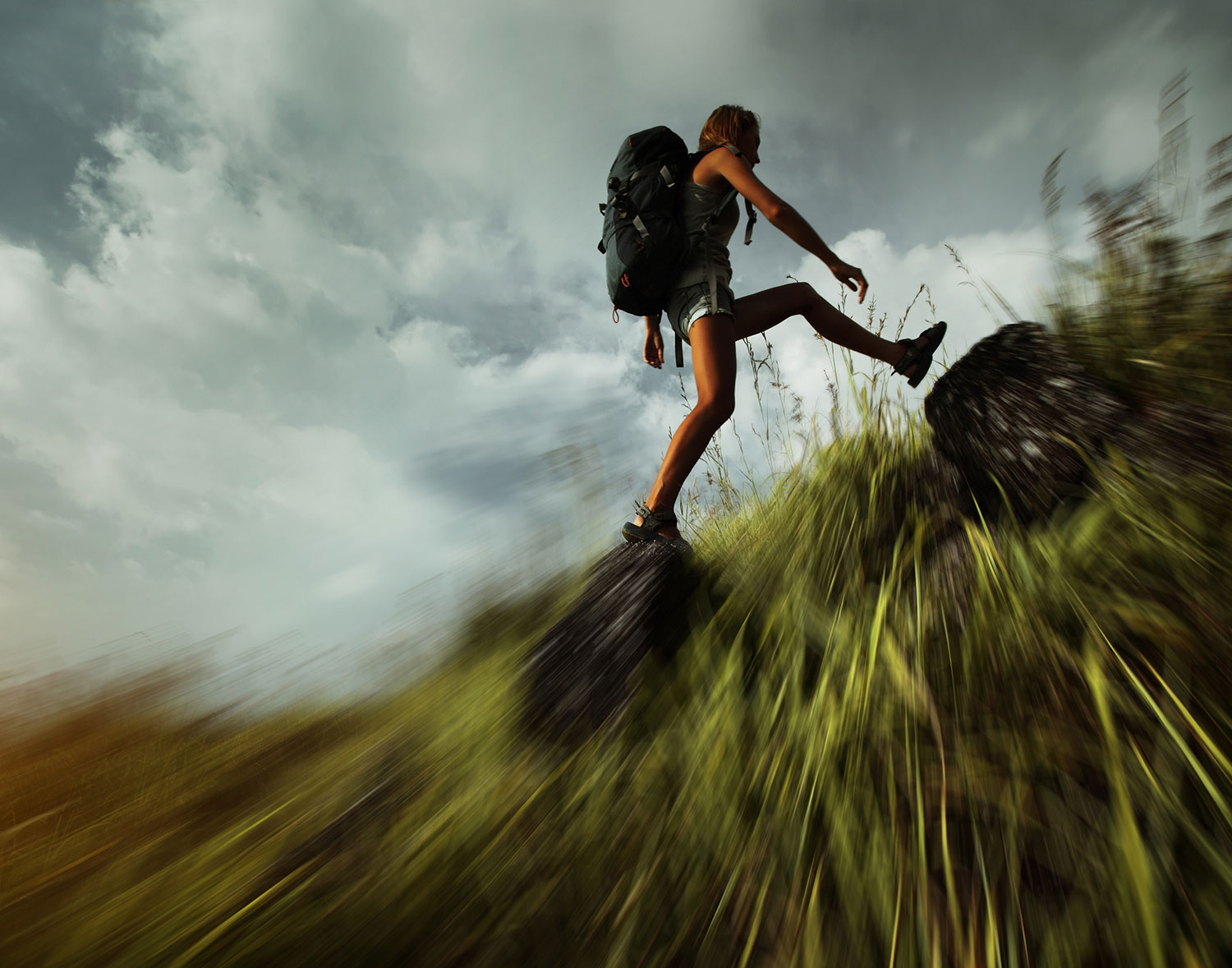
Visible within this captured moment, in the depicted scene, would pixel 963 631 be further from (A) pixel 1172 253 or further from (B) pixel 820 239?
(B) pixel 820 239

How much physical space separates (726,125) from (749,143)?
0.11 metres

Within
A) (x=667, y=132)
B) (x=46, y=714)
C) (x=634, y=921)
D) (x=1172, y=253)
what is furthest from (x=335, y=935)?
(x=667, y=132)

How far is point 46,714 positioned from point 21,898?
0.61 metres

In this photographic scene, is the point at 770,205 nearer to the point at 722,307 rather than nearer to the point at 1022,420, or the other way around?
the point at 722,307

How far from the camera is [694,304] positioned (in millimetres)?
2068

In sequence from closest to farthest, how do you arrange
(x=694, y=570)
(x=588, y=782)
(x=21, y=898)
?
(x=21, y=898), (x=588, y=782), (x=694, y=570)

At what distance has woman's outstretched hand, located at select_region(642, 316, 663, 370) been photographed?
2.58 metres

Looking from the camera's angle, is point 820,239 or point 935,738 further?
point 820,239

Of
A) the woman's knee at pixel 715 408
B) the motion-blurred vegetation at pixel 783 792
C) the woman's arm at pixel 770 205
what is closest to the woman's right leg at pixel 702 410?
the woman's knee at pixel 715 408

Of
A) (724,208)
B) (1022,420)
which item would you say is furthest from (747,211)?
(1022,420)

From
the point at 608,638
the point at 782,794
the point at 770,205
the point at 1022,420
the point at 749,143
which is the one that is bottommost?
the point at 782,794

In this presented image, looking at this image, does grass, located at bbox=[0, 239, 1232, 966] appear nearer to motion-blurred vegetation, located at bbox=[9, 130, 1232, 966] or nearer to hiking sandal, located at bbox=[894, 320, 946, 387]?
motion-blurred vegetation, located at bbox=[9, 130, 1232, 966]

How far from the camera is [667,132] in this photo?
7.28 ft

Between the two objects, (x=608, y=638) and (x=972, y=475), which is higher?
(x=972, y=475)
